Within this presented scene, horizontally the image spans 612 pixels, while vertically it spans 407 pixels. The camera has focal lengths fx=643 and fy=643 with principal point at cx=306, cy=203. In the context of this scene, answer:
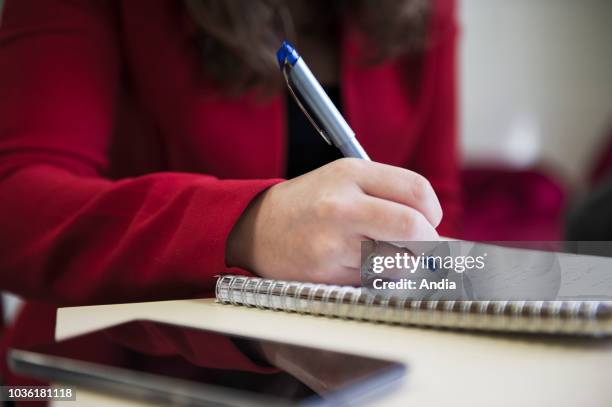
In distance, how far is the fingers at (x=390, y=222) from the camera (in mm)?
341

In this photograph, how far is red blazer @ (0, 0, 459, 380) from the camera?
41cm

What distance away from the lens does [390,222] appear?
1.12ft

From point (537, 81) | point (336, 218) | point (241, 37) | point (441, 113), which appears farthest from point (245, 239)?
point (537, 81)

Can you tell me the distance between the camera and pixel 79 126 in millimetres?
581

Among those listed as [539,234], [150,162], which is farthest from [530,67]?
[150,162]

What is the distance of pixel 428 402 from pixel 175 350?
106 millimetres

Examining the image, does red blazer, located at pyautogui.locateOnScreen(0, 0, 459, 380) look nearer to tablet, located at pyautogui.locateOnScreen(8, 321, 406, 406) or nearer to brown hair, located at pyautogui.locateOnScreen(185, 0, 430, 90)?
brown hair, located at pyautogui.locateOnScreen(185, 0, 430, 90)

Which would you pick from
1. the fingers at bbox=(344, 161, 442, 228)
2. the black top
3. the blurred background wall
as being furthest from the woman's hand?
the blurred background wall

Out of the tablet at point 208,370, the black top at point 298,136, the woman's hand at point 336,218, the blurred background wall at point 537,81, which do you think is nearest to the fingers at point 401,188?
the woman's hand at point 336,218

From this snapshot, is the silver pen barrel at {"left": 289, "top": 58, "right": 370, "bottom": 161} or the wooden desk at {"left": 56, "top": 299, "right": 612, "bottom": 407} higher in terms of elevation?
the silver pen barrel at {"left": 289, "top": 58, "right": 370, "bottom": 161}

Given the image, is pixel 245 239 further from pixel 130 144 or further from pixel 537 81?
pixel 537 81

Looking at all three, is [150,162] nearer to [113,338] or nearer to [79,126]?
[79,126]

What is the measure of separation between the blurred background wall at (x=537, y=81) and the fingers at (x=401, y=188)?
8.54ft

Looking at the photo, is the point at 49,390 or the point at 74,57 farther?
the point at 74,57
